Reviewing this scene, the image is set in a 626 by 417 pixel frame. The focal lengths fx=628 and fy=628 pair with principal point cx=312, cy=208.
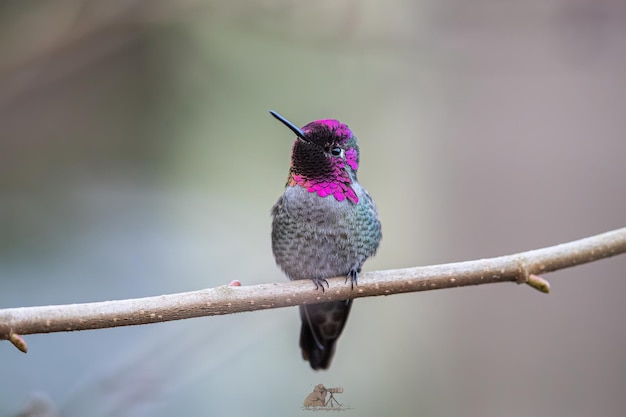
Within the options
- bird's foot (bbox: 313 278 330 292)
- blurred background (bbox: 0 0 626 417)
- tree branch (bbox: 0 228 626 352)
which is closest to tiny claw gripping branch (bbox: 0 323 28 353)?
tree branch (bbox: 0 228 626 352)

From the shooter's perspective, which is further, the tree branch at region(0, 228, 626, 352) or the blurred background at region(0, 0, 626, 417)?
the blurred background at region(0, 0, 626, 417)

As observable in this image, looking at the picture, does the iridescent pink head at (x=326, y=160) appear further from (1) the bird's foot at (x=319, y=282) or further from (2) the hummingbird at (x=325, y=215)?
(1) the bird's foot at (x=319, y=282)

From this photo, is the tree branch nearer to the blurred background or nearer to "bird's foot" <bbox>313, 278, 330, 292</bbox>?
"bird's foot" <bbox>313, 278, 330, 292</bbox>

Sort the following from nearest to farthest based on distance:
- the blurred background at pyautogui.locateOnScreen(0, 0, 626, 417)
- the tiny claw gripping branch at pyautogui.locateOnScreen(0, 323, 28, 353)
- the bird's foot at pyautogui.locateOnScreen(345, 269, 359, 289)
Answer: the tiny claw gripping branch at pyautogui.locateOnScreen(0, 323, 28, 353), the bird's foot at pyautogui.locateOnScreen(345, 269, 359, 289), the blurred background at pyautogui.locateOnScreen(0, 0, 626, 417)

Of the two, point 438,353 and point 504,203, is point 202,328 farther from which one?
point 504,203

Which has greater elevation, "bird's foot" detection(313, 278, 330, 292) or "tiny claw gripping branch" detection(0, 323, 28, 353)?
"bird's foot" detection(313, 278, 330, 292)

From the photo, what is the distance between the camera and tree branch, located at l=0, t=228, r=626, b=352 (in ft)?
3.54

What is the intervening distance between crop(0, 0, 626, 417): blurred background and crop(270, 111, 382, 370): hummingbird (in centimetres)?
75

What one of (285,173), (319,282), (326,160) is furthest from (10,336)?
(285,173)

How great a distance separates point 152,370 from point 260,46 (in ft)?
5.07

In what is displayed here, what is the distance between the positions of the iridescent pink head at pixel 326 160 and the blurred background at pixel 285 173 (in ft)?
2.93

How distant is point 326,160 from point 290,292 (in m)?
0.33

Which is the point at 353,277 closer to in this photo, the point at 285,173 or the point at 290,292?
the point at 290,292

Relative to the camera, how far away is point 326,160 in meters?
1.43
